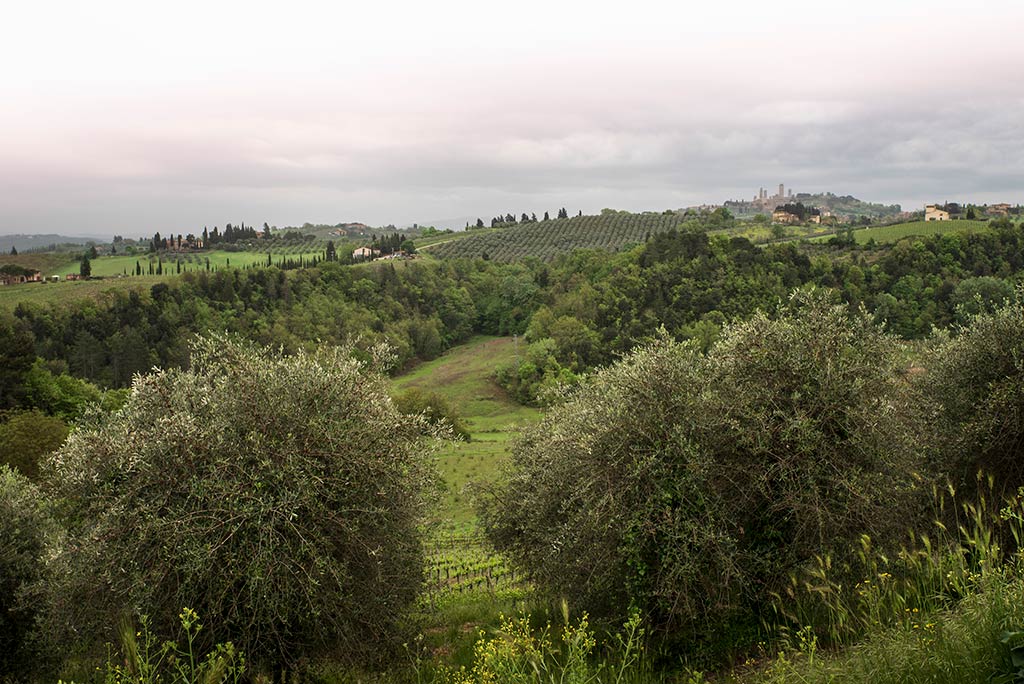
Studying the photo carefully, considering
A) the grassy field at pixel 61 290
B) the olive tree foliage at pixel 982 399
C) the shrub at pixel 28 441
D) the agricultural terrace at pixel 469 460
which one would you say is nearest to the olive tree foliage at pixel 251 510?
the agricultural terrace at pixel 469 460

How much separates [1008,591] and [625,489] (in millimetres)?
8007

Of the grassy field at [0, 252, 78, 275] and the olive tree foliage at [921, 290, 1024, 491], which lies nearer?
the olive tree foliage at [921, 290, 1024, 491]

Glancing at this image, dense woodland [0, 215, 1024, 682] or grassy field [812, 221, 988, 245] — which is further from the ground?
grassy field [812, 221, 988, 245]

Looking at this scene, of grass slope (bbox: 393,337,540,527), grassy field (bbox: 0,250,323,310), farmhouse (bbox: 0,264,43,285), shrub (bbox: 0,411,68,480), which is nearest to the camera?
shrub (bbox: 0,411,68,480)

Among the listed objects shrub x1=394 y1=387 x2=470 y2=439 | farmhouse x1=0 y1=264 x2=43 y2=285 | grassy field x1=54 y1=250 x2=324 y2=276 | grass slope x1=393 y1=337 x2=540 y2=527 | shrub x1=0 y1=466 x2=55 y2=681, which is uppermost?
grassy field x1=54 y1=250 x2=324 y2=276

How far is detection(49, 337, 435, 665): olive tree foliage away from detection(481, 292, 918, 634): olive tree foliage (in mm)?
4277

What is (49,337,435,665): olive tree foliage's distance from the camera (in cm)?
1204

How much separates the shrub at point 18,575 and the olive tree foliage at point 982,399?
23368 millimetres

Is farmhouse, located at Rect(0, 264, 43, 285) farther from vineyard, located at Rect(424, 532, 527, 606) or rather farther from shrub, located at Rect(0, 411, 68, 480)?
vineyard, located at Rect(424, 532, 527, 606)

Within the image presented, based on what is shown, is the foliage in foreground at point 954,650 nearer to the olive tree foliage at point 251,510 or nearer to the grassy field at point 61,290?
the olive tree foliage at point 251,510

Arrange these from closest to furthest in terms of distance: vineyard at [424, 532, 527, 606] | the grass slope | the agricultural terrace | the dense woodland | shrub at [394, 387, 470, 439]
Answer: the dense woodland < the agricultural terrace < vineyard at [424, 532, 527, 606] < the grass slope < shrub at [394, 387, 470, 439]

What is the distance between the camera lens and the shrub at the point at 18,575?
52.6 ft

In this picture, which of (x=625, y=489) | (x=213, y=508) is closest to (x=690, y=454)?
(x=625, y=489)

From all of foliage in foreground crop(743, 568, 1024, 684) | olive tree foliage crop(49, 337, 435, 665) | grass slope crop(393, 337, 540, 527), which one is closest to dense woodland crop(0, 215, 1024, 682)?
olive tree foliage crop(49, 337, 435, 665)
